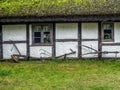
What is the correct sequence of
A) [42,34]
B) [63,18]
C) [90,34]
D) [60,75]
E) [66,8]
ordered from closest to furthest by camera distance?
[60,75]
[63,18]
[66,8]
[90,34]
[42,34]

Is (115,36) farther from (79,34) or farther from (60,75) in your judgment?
(60,75)

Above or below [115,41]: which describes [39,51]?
below

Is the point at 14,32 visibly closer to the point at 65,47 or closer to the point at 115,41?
the point at 65,47

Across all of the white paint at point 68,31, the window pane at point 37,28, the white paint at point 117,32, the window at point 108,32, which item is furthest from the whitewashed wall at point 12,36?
the white paint at point 117,32

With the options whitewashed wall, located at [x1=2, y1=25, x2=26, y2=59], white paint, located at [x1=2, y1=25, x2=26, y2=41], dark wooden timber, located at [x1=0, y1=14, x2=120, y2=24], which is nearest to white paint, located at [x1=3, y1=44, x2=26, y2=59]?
whitewashed wall, located at [x1=2, y1=25, x2=26, y2=59]

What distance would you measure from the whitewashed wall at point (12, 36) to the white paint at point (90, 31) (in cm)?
359

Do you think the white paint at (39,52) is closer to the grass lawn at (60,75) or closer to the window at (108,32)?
the grass lawn at (60,75)

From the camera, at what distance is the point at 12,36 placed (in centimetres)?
2555

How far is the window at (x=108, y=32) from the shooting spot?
2548 cm

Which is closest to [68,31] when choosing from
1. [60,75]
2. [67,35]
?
[67,35]

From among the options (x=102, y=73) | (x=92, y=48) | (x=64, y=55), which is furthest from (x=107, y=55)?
(x=102, y=73)

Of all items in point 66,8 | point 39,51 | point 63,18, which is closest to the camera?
point 63,18

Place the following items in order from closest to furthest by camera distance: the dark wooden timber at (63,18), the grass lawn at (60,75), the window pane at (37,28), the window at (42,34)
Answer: the grass lawn at (60,75), the dark wooden timber at (63,18), the window at (42,34), the window pane at (37,28)

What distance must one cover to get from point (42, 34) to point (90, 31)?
291cm
